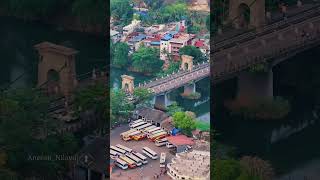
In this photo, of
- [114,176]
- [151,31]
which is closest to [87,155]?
[114,176]

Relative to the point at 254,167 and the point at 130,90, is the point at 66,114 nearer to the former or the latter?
the point at 130,90

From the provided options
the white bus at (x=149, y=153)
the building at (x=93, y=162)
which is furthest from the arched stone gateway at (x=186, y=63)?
the building at (x=93, y=162)

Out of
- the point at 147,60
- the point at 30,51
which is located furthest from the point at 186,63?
the point at 30,51

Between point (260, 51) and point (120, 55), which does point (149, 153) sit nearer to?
point (120, 55)

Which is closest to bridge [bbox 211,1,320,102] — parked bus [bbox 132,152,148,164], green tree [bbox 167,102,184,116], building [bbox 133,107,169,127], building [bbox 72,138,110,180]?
green tree [bbox 167,102,184,116]

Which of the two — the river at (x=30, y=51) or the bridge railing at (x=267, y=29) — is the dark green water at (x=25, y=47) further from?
the bridge railing at (x=267, y=29)

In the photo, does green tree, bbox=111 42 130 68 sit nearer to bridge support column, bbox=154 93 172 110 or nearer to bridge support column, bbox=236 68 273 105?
bridge support column, bbox=154 93 172 110

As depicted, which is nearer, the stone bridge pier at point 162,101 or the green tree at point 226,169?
the green tree at point 226,169
